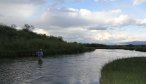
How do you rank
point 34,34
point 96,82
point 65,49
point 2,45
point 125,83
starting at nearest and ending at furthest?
point 125,83 → point 96,82 → point 2,45 → point 65,49 → point 34,34

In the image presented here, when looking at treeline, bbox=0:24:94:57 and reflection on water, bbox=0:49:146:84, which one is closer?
reflection on water, bbox=0:49:146:84

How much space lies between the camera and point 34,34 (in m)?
110

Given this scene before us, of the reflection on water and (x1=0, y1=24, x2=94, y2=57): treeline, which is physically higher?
(x1=0, y1=24, x2=94, y2=57): treeline

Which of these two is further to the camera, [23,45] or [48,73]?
[23,45]

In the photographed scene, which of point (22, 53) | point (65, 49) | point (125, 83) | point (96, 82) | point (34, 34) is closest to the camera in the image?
point (125, 83)

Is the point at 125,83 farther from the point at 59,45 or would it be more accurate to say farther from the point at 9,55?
the point at 59,45

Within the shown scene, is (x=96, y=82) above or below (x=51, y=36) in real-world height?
below

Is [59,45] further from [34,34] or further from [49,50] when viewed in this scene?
[34,34]

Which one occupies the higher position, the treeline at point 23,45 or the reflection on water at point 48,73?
the treeline at point 23,45

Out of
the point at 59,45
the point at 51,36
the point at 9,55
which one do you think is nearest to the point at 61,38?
the point at 51,36

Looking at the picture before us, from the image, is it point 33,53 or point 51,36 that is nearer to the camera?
point 33,53

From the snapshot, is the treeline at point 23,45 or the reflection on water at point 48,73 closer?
the reflection on water at point 48,73

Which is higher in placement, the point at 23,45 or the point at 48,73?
the point at 23,45

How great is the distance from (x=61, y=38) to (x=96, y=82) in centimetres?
9110
